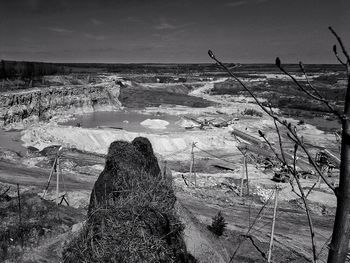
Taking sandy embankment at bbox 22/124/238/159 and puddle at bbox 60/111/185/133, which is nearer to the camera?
sandy embankment at bbox 22/124/238/159

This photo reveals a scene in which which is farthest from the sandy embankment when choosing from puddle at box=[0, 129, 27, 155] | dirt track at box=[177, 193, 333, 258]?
dirt track at box=[177, 193, 333, 258]

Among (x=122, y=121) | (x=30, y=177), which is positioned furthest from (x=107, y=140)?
(x=122, y=121)

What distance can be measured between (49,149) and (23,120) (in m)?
19.1

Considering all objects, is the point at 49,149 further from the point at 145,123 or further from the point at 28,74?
the point at 28,74

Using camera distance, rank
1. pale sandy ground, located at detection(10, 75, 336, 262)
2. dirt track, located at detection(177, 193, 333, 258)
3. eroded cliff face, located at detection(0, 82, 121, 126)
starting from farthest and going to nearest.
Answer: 1. eroded cliff face, located at detection(0, 82, 121, 126)
2. pale sandy ground, located at detection(10, 75, 336, 262)
3. dirt track, located at detection(177, 193, 333, 258)

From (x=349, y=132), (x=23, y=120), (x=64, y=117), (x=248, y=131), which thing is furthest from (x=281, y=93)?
(x=349, y=132)

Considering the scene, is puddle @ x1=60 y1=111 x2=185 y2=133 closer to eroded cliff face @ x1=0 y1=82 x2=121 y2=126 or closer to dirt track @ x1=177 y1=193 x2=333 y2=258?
eroded cliff face @ x1=0 y1=82 x2=121 y2=126

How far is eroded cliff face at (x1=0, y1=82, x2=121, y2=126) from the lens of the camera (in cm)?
4934

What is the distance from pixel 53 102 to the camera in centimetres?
5928

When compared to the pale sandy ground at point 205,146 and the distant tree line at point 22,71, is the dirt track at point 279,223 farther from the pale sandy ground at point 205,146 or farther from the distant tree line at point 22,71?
the distant tree line at point 22,71

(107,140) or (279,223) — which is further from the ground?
(107,140)

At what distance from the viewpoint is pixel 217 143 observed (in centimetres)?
4028

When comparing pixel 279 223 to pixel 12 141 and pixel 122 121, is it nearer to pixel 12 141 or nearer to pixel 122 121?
pixel 12 141

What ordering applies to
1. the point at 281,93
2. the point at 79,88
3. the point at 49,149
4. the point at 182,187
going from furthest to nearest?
the point at 281,93
the point at 79,88
the point at 49,149
the point at 182,187
